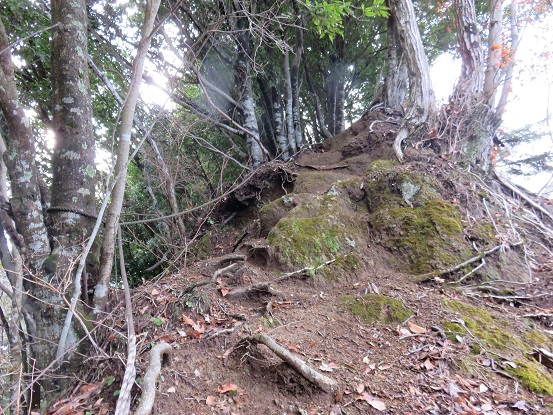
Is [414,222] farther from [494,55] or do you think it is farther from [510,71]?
[510,71]

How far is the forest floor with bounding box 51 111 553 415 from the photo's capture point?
183cm

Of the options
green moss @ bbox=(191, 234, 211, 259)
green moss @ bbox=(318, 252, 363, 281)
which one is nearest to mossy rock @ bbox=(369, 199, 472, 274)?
green moss @ bbox=(318, 252, 363, 281)

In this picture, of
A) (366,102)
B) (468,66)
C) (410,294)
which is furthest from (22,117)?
(366,102)

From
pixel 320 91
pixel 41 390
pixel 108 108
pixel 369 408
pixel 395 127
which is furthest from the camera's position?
pixel 320 91

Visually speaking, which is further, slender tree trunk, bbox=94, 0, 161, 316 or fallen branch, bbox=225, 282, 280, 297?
fallen branch, bbox=225, 282, 280, 297

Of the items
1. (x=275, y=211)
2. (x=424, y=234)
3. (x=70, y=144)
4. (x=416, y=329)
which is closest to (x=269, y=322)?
(x=416, y=329)

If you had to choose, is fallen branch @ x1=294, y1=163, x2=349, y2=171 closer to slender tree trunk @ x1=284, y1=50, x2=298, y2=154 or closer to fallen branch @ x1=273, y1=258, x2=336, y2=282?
slender tree trunk @ x1=284, y1=50, x2=298, y2=154

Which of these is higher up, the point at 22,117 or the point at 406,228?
the point at 22,117

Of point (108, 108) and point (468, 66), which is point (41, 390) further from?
point (468, 66)

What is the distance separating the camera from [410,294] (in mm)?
2789

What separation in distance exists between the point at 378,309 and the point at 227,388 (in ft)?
4.61

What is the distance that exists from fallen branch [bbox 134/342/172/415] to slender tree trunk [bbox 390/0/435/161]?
4891 mm

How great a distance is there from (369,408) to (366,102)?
463 inches

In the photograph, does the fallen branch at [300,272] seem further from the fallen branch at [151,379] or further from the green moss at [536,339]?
the green moss at [536,339]
